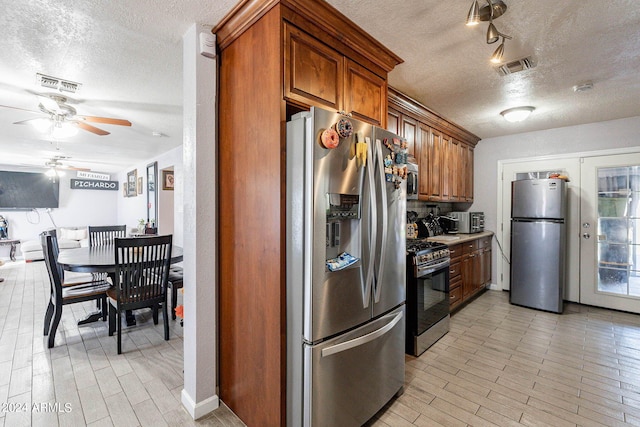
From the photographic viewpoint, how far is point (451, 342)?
294 cm

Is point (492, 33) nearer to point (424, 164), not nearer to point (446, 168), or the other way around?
point (424, 164)

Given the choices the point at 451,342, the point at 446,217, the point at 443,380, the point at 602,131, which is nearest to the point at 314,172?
the point at 443,380

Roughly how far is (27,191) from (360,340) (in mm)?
9914

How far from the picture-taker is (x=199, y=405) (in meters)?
1.88

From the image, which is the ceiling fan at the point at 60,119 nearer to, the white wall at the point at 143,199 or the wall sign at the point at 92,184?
the white wall at the point at 143,199

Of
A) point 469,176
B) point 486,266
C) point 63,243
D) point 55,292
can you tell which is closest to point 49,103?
point 55,292

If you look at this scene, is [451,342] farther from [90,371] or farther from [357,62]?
[90,371]

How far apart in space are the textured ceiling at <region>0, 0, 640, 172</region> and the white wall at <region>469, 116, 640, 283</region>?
284mm

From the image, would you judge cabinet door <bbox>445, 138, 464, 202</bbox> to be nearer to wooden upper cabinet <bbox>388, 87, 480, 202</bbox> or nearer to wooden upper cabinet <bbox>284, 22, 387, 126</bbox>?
wooden upper cabinet <bbox>388, 87, 480, 202</bbox>

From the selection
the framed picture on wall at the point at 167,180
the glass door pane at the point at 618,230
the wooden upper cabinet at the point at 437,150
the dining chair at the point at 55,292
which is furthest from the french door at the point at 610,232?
the framed picture on wall at the point at 167,180

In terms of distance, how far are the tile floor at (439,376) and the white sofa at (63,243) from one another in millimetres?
4461

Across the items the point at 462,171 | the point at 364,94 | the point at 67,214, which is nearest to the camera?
the point at 364,94

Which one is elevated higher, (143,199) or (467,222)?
(143,199)

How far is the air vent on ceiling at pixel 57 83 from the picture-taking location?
8.40 ft
